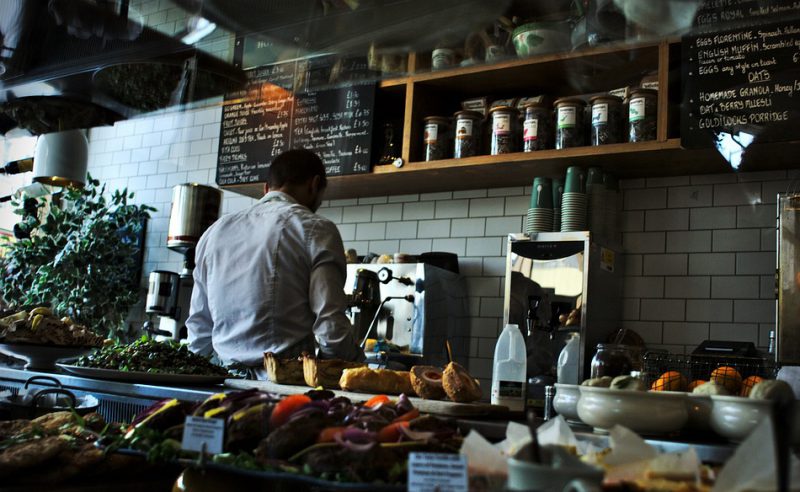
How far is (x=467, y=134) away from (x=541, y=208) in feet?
1.87

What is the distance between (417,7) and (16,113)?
1.26 m

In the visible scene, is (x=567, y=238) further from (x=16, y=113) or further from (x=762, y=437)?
(x=762, y=437)

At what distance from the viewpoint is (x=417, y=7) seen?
1517 mm

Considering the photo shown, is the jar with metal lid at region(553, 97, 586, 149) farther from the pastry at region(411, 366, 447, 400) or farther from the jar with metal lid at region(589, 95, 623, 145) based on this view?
the pastry at region(411, 366, 447, 400)

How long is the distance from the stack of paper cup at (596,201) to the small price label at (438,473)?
3028 mm

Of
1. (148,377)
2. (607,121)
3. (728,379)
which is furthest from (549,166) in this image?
(148,377)

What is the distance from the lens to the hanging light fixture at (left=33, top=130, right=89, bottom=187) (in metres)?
4.36

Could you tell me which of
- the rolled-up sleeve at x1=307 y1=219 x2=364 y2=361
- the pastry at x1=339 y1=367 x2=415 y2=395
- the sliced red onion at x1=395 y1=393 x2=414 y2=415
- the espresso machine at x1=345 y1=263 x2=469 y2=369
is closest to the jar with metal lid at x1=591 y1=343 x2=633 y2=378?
the pastry at x1=339 y1=367 x2=415 y2=395

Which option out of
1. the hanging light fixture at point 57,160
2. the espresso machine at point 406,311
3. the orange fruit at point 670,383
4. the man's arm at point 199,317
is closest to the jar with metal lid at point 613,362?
the orange fruit at point 670,383

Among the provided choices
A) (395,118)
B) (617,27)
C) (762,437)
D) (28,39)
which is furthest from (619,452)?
(395,118)

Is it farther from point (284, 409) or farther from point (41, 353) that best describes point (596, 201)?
point (284, 409)

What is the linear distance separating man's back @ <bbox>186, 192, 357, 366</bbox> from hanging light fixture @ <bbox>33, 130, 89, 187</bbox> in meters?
1.92

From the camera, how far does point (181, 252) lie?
5562mm

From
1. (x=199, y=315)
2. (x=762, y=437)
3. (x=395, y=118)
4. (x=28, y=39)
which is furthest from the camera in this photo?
(x=395, y=118)
